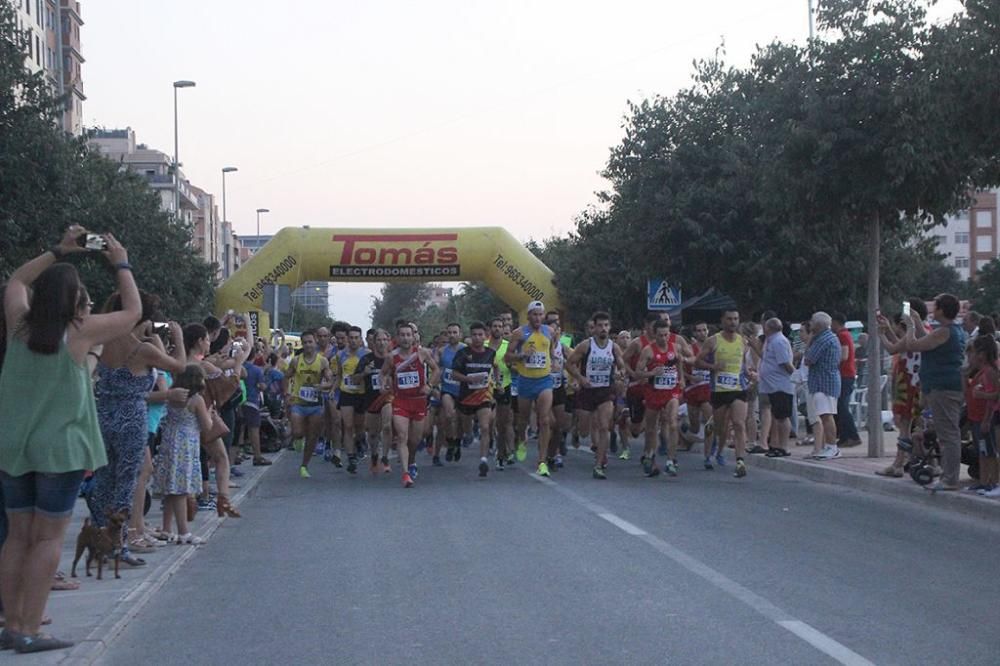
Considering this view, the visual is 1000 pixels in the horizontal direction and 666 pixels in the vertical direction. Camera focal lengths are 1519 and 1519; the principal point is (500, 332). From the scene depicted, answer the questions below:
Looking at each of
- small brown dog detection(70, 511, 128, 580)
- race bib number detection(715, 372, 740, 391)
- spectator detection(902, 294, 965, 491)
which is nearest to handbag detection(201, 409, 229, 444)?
small brown dog detection(70, 511, 128, 580)

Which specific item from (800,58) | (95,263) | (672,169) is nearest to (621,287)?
(672,169)

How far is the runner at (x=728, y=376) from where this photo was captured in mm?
18266

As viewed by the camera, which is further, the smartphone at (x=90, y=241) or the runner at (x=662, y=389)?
the runner at (x=662, y=389)

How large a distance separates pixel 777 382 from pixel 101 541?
12038mm

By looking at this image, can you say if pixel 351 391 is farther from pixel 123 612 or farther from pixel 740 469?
pixel 123 612

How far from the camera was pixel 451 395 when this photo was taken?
21156 mm

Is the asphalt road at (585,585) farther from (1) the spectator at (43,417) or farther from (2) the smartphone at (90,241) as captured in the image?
(2) the smartphone at (90,241)

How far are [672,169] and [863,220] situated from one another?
14127 mm

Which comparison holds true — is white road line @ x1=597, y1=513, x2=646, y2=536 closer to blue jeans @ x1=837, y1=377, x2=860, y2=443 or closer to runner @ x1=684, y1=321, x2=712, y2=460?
runner @ x1=684, y1=321, x2=712, y2=460

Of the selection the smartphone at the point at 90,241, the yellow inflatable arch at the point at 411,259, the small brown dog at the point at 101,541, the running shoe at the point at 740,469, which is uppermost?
the yellow inflatable arch at the point at 411,259

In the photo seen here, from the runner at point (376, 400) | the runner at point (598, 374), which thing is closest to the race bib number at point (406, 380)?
the runner at point (376, 400)

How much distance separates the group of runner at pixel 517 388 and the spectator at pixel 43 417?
406 inches

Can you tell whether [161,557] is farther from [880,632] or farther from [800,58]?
[800,58]

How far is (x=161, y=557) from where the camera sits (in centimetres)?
1117
